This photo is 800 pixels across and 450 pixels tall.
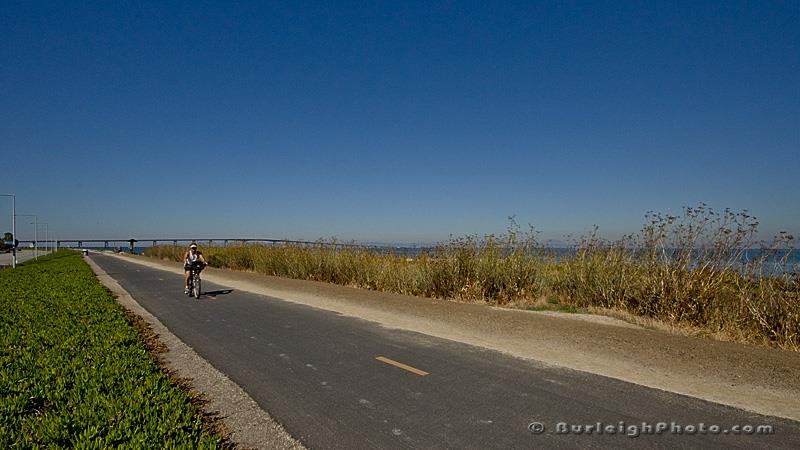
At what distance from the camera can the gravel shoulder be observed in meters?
5.12

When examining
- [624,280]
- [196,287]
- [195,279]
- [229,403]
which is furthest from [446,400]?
[195,279]

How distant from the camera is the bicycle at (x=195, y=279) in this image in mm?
13617

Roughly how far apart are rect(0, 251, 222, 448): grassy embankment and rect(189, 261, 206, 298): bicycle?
4952 millimetres

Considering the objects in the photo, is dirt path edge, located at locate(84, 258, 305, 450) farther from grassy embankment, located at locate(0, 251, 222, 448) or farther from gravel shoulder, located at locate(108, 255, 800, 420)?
gravel shoulder, located at locate(108, 255, 800, 420)

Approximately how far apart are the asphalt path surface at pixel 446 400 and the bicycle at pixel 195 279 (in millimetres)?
6072

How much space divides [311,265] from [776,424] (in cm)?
1816

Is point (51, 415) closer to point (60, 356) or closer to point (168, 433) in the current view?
point (168, 433)

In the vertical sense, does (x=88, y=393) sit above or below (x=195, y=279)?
below

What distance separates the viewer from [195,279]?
13797 mm

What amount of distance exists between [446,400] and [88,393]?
396 centimetres

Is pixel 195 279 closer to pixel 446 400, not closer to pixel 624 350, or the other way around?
pixel 446 400

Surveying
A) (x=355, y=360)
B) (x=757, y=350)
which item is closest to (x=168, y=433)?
(x=355, y=360)

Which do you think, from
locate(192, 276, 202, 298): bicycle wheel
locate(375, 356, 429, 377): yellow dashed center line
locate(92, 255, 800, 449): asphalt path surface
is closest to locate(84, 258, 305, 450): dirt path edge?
locate(92, 255, 800, 449): asphalt path surface

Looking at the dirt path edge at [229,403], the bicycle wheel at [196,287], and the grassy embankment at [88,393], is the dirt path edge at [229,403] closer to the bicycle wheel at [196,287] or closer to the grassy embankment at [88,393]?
the grassy embankment at [88,393]
